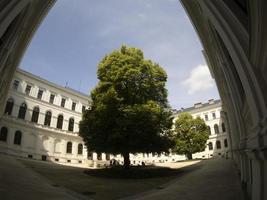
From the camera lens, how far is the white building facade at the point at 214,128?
55.9 metres

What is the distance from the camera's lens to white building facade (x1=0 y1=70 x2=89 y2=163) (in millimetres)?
36250

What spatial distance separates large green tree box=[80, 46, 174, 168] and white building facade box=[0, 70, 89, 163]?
22318 millimetres

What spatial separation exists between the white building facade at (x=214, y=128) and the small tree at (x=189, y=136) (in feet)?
46.3

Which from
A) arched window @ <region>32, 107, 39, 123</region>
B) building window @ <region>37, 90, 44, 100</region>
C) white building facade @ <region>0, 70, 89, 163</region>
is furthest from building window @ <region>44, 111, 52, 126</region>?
building window @ <region>37, 90, 44, 100</region>

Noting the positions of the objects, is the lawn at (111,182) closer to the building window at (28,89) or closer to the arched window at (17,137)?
the arched window at (17,137)

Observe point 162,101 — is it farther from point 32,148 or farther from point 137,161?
point 137,161

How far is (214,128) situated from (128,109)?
159 feet

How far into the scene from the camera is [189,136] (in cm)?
4338

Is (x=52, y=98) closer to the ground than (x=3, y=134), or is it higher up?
higher up

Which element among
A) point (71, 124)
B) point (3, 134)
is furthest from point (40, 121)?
point (71, 124)

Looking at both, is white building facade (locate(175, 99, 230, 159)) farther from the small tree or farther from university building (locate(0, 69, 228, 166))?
the small tree

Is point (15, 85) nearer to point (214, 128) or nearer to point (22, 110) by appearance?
point (22, 110)

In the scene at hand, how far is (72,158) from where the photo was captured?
1751 inches

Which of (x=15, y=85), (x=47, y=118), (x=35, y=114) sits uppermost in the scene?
(x=15, y=85)
